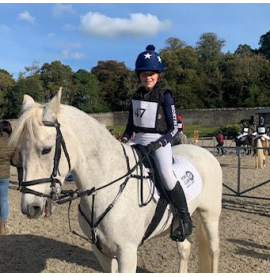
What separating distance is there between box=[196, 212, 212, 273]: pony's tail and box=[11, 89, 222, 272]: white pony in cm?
113

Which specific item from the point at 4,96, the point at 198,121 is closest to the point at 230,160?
the point at 198,121

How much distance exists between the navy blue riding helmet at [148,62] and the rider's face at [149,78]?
0.05m

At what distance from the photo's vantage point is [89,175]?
2.67 m

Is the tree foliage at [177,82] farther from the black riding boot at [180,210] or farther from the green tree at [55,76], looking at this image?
the black riding boot at [180,210]

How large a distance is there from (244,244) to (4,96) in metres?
55.1

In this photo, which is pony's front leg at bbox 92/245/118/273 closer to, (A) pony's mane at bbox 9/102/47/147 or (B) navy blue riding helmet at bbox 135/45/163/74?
(A) pony's mane at bbox 9/102/47/147

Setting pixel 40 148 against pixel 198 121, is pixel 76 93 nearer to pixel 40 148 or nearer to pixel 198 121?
pixel 198 121

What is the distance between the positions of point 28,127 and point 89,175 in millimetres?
670

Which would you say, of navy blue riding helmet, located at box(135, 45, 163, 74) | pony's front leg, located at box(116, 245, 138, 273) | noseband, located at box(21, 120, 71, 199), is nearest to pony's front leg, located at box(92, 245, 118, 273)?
pony's front leg, located at box(116, 245, 138, 273)

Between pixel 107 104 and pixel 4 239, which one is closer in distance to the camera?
pixel 4 239

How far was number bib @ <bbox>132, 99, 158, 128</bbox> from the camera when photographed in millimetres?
3025

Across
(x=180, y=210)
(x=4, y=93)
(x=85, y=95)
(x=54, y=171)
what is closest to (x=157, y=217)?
(x=180, y=210)

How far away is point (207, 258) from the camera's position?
416 cm

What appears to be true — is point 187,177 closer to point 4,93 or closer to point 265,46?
point 4,93
